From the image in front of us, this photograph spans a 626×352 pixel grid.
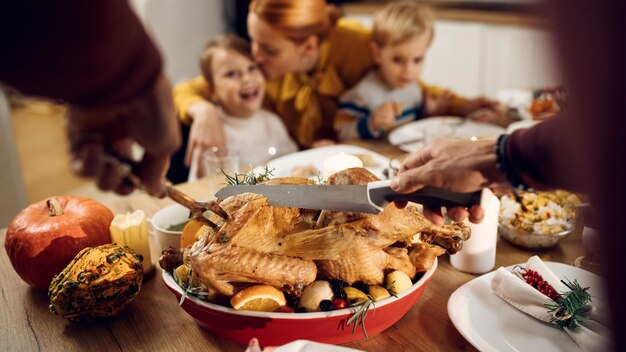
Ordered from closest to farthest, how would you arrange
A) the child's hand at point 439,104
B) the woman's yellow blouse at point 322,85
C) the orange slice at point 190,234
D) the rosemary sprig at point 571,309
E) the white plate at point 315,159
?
the rosemary sprig at point 571,309 < the orange slice at point 190,234 < the white plate at point 315,159 < the child's hand at point 439,104 < the woman's yellow blouse at point 322,85

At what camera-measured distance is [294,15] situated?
7.63 feet

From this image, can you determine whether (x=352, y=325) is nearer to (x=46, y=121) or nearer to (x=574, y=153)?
(x=574, y=153)

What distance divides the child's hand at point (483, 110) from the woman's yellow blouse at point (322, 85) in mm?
554

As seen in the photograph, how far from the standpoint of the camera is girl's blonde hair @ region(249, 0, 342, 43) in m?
2.29

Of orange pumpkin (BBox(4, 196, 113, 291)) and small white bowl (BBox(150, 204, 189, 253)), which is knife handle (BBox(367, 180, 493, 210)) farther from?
orange pumpkin (BBox(4, 196, 113, 291))

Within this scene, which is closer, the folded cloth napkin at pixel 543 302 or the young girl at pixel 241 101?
the folded cloth napkin at pixel 543 302

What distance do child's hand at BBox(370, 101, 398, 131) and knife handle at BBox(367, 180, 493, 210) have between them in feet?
4.49

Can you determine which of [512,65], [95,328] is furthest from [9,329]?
[512,65]

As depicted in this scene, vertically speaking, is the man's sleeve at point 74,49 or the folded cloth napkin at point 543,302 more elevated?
the man's sleeve at point 74,49

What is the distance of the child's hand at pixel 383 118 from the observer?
2.23 meters

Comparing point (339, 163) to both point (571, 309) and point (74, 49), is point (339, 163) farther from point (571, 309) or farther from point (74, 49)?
point (74, 49)

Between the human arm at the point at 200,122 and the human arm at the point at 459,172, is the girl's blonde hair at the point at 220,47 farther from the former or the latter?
the human arm at the point at 459,172

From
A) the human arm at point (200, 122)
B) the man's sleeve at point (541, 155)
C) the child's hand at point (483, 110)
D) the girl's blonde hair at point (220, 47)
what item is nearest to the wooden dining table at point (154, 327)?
the man's sleeve at point (541, 155)

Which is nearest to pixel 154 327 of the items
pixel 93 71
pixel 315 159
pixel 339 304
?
pixel 339 304
